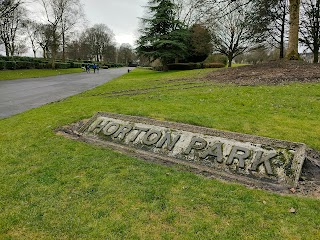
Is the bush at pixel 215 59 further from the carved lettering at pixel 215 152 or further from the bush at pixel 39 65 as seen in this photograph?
the carved lettering at pixel 215 152

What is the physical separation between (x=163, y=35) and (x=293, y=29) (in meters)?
15.8

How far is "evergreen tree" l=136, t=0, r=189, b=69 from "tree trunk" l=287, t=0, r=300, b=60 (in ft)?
44.0

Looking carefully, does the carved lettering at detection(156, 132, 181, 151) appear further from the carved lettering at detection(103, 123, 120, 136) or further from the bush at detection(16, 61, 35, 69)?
the bush at detection(16, 61, 35, 69)

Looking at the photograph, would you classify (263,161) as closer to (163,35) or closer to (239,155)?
(239,155)

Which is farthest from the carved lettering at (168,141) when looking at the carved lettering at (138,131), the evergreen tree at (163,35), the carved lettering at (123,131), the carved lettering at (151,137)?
the evergreen tree at (163,35)

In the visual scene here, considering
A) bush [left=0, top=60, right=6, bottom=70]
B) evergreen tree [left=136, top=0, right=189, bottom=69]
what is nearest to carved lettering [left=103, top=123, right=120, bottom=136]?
evergreen tree [left=136, top=0, right=189, bottom=69]

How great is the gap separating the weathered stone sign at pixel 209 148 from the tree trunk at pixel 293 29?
11.8 m

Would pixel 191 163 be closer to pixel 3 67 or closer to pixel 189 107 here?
pixel 189 107

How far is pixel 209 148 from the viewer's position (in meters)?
4.80

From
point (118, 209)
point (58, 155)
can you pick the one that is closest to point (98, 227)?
point (118, 209)

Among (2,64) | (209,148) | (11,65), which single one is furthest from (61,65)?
(209,148)

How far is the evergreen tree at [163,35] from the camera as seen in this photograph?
26938 mm

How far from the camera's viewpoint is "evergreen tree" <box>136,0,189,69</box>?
88.4 ft

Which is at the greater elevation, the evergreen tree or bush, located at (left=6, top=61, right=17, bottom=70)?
the evergreen tree
